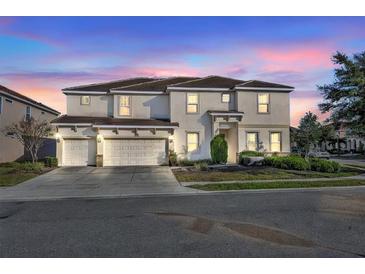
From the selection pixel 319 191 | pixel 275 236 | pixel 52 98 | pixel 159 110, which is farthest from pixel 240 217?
pixel 52 98

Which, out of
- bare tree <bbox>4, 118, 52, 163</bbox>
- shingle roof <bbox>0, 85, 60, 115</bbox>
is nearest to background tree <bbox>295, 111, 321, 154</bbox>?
bare tree <bbox>4, 118, 52, 163</bbox>

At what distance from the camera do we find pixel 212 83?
2588 centimetres

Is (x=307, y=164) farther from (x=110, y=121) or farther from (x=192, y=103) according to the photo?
(x=110, y=121)

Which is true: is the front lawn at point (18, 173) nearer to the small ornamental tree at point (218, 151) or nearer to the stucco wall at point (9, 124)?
the stucco wall at point (9, 124)

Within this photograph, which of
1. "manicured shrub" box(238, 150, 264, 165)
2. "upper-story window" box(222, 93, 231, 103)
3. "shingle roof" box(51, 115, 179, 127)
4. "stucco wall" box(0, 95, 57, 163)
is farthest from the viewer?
"upper-story window" box(222, 93, 231, 103)

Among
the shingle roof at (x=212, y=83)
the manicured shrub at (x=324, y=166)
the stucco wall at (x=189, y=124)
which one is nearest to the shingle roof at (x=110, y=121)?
the stucco wall at (x=189, y=124)

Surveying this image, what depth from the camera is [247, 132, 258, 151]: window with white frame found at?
81.5 feet

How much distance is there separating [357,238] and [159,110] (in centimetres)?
2074

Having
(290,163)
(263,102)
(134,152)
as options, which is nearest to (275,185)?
(290,163)

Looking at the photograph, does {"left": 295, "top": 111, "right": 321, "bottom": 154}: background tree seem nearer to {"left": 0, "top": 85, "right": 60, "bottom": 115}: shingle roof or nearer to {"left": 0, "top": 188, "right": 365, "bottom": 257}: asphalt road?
{"left": 0, "top": 188, "right": 365, "bottom": 257}: asphalt road

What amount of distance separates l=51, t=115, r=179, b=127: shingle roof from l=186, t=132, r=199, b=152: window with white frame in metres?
1.45

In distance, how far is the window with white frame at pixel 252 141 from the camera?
24828mm

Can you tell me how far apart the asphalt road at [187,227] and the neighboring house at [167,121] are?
13.1 m

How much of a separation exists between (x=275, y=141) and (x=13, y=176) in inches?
736
